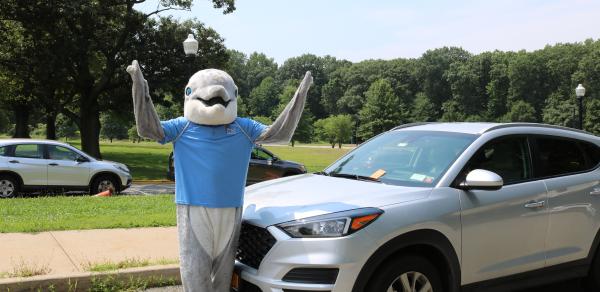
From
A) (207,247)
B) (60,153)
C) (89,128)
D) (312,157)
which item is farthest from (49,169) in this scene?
(312,157)

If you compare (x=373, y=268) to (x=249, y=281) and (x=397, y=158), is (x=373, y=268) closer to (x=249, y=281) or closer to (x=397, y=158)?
(x=249, y=281)

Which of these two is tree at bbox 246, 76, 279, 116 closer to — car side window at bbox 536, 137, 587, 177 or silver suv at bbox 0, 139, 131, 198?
silver suv at bbox 0, 139, 131, 198

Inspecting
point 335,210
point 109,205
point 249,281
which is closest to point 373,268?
point 335,210

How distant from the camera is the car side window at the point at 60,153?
14.6m

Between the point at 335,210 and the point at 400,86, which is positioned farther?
the point at 400,86

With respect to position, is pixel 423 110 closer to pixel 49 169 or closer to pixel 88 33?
pixel 88 33

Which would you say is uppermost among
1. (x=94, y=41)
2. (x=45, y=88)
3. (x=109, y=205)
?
(x=94, y=41)

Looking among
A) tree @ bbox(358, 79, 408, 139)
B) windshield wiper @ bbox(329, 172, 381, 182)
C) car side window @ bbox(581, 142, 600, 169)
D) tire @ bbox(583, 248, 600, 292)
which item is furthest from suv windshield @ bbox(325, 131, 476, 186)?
tree @ bbox(358, 79, 408, 139)

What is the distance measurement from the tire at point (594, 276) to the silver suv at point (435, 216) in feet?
0.04

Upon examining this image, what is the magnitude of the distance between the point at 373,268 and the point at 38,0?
27068 mm

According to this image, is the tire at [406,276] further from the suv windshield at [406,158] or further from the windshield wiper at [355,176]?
the windshield wiper at [355,176]

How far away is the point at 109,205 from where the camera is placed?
10.2 m

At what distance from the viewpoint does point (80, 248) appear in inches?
246

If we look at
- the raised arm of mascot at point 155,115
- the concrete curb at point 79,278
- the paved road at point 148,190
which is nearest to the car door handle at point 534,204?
the raised arm of mascot at point 155,115
